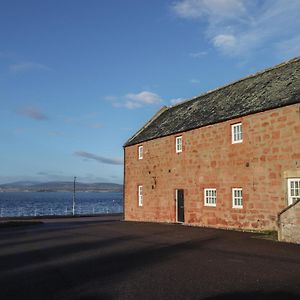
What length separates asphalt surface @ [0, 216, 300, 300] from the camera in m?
8.09

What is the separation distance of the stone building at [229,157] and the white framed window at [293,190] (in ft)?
0.14

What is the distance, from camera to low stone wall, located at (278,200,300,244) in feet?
46.8

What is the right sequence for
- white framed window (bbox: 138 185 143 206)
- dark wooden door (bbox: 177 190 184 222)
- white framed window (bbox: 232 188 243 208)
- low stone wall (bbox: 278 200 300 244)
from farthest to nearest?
white framed window (bbox: 138 185 143 206) < dark wooden door (bbox: 177 190 184 222) < white framed window (bbox: 232 188 243 208) < low stone wall (bbox: 278 200 300 244)

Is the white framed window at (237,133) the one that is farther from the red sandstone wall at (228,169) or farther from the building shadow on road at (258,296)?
the building shadow on road at (258,296)

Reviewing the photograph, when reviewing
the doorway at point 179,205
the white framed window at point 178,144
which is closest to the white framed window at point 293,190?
the doorway at point 179,205

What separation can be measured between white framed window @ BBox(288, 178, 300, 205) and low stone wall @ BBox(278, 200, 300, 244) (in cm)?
252

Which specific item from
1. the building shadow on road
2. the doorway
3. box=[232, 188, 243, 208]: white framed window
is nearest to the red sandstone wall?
box=[232, 188, 243, 208]: white framed window

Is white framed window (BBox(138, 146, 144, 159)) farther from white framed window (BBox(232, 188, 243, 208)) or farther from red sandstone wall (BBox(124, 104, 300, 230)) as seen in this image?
white framed window (BBox(232, 188, 243, 208))

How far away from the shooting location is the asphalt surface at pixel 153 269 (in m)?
8.09

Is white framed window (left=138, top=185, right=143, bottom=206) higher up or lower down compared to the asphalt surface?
higher up

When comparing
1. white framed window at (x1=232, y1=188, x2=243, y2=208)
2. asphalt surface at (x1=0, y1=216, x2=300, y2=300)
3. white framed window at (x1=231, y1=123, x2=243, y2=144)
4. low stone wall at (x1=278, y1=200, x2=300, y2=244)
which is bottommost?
asphalt surface at (x1=0, y1=216, x2=300, y2=300)

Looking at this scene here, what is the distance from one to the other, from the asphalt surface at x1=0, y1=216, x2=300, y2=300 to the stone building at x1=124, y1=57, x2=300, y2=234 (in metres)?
3.57

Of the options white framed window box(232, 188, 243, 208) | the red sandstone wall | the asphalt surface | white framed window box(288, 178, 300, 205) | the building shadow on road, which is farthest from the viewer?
white framed window box(232, 188, 243, 208)

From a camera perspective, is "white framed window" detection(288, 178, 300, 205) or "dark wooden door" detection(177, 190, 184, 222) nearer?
"white framed window" detection(288, 178, 300, 205)
